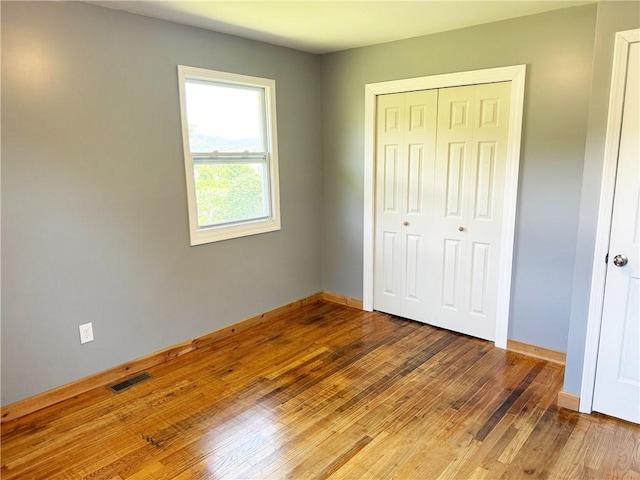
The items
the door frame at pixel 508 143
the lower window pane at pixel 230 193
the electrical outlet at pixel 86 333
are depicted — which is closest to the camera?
the electrical outlet at pixel 86 333

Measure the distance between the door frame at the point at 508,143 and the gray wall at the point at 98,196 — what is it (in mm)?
982

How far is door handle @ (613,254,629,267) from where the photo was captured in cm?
220

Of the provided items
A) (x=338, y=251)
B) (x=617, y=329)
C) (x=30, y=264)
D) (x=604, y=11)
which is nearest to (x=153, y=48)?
(x=30, y=264)

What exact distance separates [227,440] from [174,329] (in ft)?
3.86

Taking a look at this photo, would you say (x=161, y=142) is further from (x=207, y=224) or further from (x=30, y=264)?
(x=30, y=264)

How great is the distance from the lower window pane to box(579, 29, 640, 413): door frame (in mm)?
Result: 2486

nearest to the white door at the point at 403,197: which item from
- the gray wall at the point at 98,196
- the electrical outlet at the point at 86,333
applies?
the gray wall at the point at 98,196

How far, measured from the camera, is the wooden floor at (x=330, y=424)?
2043 millimetres

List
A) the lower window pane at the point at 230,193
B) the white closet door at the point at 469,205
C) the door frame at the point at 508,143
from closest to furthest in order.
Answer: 1. the door frame at the point at 508,143
2. the white closet door at the point at 469,205
3. the lower window pane at the point at 230,193

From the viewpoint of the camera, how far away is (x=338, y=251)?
166 inches

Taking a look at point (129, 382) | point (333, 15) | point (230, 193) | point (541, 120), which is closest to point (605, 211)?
point (541, 120)

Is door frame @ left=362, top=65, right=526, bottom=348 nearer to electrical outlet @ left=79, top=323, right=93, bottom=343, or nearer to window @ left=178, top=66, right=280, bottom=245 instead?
window @ left=178, top=66, right=280, bottom=245

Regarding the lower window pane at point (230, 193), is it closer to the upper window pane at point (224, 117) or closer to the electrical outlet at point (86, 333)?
the upper window pane at point (224, 117)

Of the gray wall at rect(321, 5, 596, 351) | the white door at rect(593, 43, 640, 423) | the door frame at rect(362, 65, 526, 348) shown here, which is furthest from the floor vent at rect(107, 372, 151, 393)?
the white door at rect(593, 43, 640, 423)
